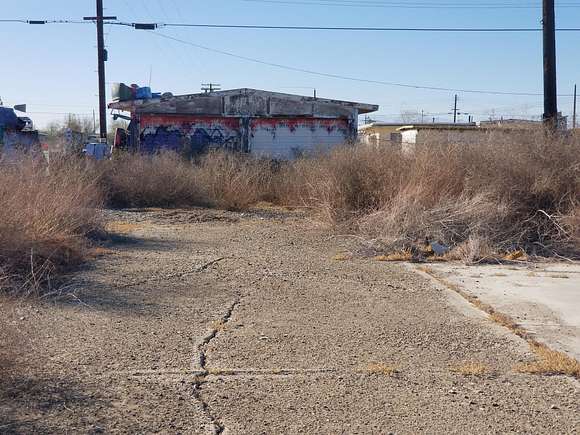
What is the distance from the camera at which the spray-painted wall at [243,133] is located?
28516mm

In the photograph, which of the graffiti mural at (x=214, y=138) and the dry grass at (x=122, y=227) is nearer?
the dry grass at (x=122, y=227)

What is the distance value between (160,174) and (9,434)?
1804 centimetres

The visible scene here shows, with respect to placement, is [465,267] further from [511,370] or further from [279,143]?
[279,143]

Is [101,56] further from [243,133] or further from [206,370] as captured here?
[206,370]

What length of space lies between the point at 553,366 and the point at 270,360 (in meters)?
2.40

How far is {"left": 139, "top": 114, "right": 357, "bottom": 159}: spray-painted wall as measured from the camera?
93.6ft

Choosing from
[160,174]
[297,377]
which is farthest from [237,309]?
[160,174]

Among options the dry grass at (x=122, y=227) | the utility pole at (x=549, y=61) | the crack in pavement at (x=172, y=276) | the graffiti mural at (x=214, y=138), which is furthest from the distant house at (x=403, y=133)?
the crack in pavement at (x=172, y=276)

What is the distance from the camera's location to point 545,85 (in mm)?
18438

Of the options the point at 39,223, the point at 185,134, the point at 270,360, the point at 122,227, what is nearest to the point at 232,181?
the point at 122,227

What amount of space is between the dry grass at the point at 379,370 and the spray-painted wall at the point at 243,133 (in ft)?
71.4

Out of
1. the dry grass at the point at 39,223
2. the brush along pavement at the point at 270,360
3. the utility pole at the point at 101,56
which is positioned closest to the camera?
the brush along pavement at the point at 270,360

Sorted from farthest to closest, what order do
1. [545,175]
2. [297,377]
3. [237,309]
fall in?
[545,175]
[237,309]
[297,377]

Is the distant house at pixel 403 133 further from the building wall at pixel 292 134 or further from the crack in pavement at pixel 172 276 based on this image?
the crack in pavement at pixel 172 276
